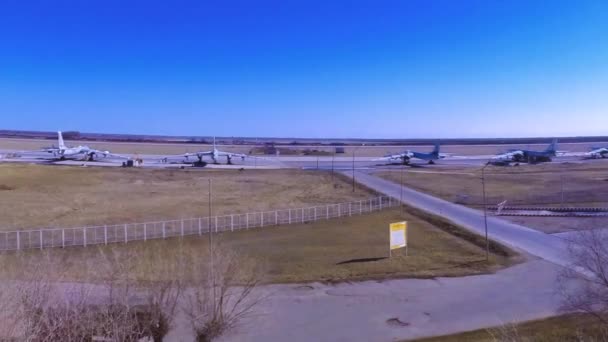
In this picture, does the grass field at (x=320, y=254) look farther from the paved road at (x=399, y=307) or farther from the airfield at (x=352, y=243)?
the paved road at (x=399, y=307)

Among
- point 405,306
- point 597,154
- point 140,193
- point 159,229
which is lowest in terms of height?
point 405,306

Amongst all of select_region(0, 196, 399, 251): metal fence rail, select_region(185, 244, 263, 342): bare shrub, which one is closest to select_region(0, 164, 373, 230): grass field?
select_region(0, 196, 399, 251): metal fence rail

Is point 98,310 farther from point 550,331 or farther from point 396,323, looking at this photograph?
point 550,331

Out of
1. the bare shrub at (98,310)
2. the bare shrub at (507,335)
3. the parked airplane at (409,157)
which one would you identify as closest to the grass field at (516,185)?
the parked airplane at (409,157)

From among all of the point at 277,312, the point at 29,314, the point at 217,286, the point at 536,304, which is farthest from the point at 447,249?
the point at 29,314

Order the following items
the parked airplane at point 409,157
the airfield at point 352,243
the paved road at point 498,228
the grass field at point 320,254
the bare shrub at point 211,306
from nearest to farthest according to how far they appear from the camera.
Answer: the bare shrub at point 211,306
the airfield at point 352,243
the grass field at point 320,254
the paved road at point 498,228
the parked airplane at point 409,157

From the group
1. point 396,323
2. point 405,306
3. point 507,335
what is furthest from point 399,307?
point 507,335

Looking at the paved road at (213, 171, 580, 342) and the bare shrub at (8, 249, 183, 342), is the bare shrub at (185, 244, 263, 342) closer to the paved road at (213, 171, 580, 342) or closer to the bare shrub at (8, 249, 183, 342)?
the bare shrub at (8, 249, 183, 342)
